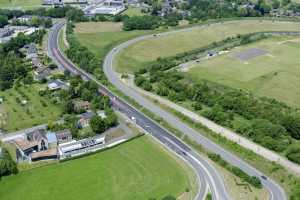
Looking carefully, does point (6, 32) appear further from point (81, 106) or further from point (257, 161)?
point (257, 161)

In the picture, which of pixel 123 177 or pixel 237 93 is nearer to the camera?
pixel 123 177

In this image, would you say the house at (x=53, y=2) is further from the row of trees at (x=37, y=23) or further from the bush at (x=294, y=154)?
the bush at (x=294, y=154)

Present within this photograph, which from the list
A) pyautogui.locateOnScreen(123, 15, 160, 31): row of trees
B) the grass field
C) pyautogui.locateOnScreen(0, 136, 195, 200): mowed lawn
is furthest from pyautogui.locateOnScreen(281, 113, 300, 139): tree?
the grass field

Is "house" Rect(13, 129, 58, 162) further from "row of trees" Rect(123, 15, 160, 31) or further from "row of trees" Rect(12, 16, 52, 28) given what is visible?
"row of trees" Rect(12, 16, 52, 28)

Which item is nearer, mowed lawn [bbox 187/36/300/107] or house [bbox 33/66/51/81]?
mowed lawn [bbox 187/36/300/107]

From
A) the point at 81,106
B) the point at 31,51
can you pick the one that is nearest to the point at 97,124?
the point at 81,106

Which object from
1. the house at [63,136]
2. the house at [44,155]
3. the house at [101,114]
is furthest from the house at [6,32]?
the house at [44,155]

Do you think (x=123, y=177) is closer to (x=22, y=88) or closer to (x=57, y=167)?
(x=57, y=167)

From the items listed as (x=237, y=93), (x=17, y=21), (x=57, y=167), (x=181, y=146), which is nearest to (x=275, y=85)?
(x=237, y=93)
